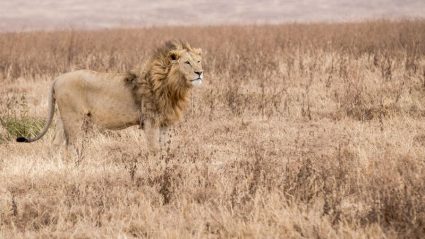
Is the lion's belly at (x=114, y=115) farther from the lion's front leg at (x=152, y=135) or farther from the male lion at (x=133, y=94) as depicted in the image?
the lion's front leg at (x=152, y=135)

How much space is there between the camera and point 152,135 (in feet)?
24.0

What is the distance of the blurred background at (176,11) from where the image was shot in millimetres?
59094

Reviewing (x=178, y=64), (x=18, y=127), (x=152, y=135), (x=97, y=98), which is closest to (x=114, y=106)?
(x=97, y=98)

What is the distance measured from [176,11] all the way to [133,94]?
57.9 metres

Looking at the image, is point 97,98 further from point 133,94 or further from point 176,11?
point 176,11

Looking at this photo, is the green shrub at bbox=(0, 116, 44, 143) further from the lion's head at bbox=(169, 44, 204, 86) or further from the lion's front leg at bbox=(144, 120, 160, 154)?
the lion's head at bbox=(169, 44, 204, 86)

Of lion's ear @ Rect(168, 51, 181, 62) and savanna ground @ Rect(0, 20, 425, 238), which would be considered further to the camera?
lion's ear @ Rect(168, 51, 181, 62)

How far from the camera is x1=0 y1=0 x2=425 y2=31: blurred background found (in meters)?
59.1

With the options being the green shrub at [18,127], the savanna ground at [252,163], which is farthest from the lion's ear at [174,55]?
the green shrub at [18,127]

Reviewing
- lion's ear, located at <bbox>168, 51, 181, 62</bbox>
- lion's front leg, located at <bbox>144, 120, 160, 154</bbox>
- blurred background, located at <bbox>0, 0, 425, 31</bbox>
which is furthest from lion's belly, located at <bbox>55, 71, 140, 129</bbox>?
blurred background, located at <bbox>0, 0, 425, 31</bbox>

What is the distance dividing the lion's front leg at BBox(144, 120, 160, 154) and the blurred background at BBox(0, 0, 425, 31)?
50.1 m

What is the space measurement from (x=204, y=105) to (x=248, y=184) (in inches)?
196

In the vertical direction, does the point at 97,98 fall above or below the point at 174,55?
below

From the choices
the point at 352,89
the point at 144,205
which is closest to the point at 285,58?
the point at 352,89
